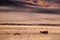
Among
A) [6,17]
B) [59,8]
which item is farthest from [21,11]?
[59,8]

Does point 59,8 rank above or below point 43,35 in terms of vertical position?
above

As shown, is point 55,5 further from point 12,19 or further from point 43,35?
point 12,19

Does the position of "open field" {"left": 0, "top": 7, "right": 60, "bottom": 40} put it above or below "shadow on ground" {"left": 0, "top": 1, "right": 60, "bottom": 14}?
below

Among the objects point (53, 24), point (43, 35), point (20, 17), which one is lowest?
point (43, 35)

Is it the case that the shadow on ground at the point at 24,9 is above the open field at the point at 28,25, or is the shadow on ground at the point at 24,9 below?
above

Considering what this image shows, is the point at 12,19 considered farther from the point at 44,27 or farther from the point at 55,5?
the point at 55,5

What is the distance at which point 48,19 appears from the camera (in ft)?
7.47

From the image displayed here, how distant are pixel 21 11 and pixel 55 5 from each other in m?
0.54

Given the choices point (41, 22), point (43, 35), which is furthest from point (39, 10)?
point (43, 35)

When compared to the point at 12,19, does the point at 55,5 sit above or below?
above

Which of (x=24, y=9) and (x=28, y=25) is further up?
(x=24, y=9)

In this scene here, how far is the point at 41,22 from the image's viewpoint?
2279 mm

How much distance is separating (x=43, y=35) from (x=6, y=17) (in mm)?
628

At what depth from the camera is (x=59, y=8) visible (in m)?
2.31
